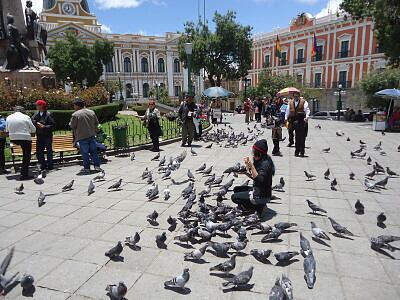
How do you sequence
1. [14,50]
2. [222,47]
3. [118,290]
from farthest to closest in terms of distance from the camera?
[222,47] < [14,50] < [118,290]

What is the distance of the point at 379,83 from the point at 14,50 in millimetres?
23202

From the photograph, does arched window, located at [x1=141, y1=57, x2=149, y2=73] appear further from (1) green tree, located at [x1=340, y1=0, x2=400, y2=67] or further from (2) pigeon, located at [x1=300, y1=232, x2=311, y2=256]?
(2) pigeon, located at [x1=300, y1=232, x2=311, y2=256]

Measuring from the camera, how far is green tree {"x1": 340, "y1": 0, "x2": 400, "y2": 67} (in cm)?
1357

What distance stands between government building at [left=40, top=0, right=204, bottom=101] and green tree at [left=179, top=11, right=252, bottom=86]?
817 inches

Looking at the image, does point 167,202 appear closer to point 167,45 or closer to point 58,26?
point 58,26

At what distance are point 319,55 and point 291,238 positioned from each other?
40429mm

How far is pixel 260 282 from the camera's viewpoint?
2.90 meters

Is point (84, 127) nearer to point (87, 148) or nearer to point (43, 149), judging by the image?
point (87, 148)

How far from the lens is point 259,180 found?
3963 mm

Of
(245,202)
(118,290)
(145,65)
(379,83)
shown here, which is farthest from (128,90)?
(118,290)

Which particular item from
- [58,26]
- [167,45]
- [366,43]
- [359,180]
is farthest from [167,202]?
[167,45]

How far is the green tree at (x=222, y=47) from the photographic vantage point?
29.7 meters

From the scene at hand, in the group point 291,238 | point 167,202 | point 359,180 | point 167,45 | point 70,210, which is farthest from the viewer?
point 167,45

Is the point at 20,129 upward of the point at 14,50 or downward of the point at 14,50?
downward
